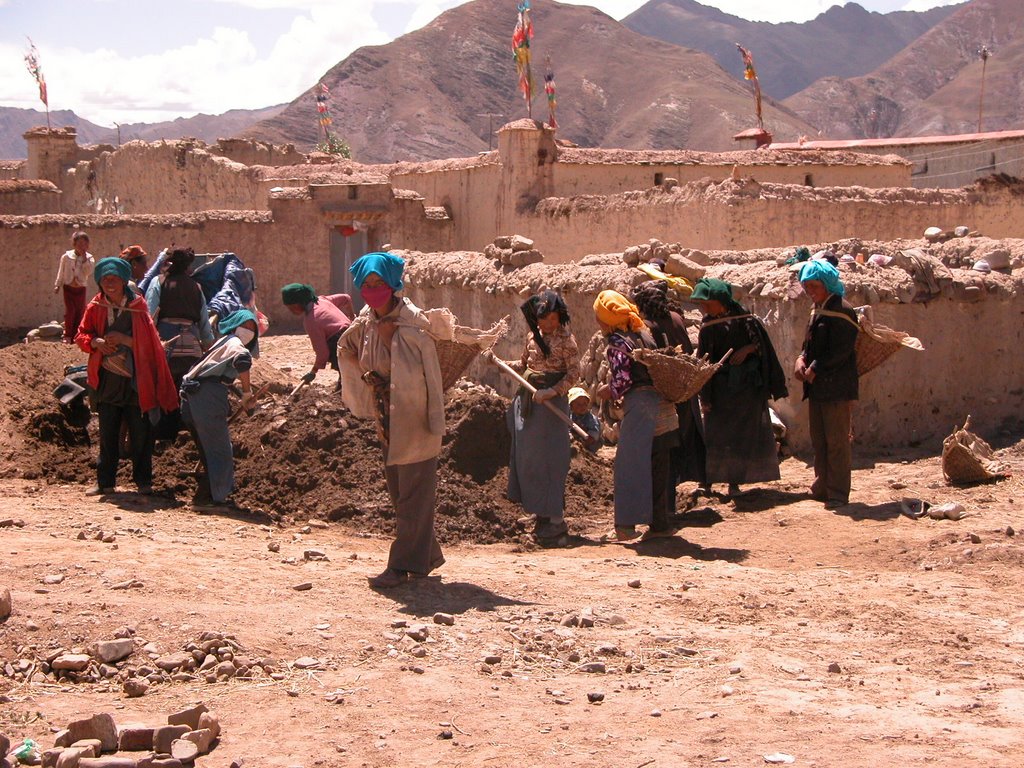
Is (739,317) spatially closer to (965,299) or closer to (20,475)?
(965,299)

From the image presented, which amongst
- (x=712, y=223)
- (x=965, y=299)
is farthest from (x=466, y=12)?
(x=965, y=299)

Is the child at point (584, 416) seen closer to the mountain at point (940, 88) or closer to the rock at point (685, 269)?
the rock at point (685, 269)

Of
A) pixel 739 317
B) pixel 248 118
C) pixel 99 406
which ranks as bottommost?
pixel 99 406

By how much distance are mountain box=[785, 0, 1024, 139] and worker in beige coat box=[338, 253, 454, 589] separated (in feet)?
245

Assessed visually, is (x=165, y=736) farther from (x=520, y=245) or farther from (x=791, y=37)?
(x=791, y=37)

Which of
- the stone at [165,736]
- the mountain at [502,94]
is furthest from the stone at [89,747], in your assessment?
the mountain at [502,94]

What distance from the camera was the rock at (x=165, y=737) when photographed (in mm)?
3789

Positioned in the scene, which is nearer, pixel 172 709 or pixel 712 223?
pixel 172 709

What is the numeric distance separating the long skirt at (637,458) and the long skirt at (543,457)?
1.28 feet

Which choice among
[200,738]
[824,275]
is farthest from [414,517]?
[824,275]

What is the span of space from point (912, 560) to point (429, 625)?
2.62 m

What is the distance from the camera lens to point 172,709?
4156mm

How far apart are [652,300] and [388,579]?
2.37m

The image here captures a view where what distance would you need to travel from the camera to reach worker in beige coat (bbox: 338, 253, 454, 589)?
552 centimetres
